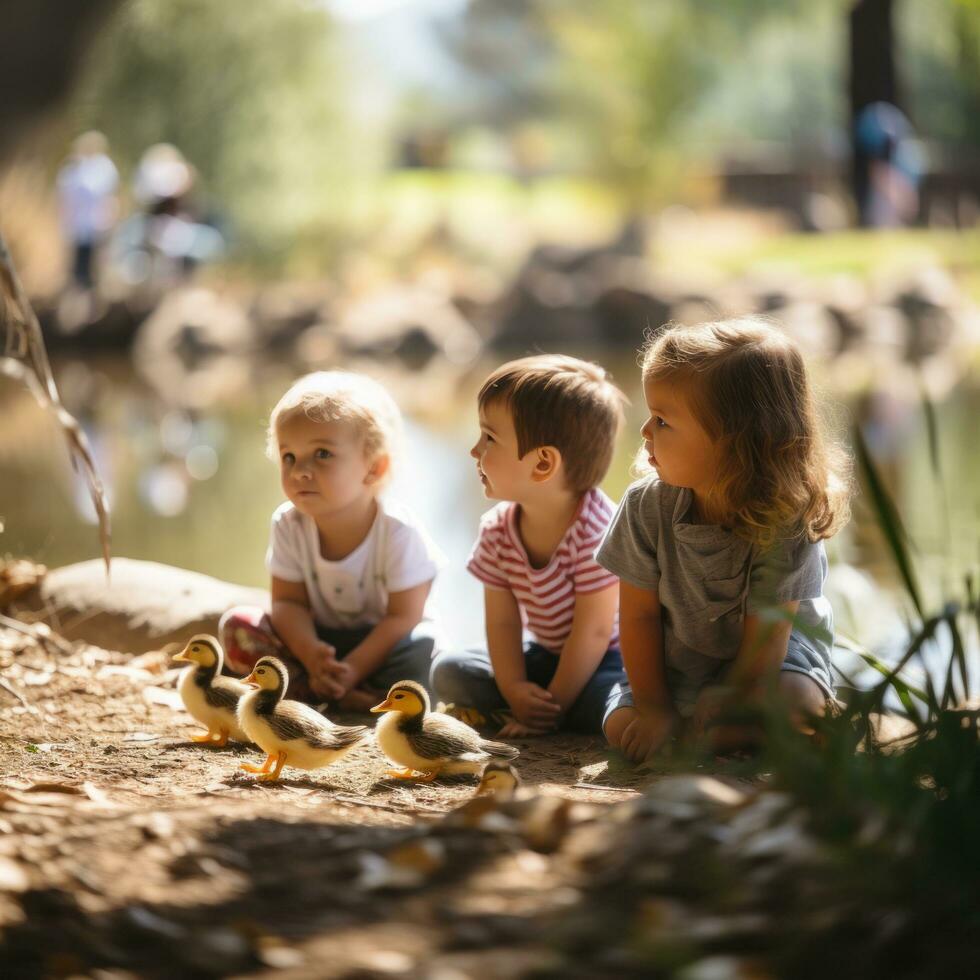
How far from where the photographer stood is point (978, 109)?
33594mm

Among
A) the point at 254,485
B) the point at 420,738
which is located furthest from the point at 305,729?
the point at 254,485

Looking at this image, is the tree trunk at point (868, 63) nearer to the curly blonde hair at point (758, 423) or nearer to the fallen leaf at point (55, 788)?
the curly blonde hair at point (758, 423)

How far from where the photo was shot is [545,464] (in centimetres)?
371

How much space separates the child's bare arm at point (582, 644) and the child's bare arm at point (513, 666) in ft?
0.17

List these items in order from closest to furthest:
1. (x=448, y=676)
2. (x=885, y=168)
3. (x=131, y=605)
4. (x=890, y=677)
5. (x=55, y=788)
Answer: (x=890, y=677), (x=55, y=788), (x=448, y=676), (x=131, y=605), (x=885, y=168)

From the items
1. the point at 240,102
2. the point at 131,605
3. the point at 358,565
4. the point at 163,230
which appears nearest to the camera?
the point at 358,565

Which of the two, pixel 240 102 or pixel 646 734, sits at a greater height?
pixel 240 102

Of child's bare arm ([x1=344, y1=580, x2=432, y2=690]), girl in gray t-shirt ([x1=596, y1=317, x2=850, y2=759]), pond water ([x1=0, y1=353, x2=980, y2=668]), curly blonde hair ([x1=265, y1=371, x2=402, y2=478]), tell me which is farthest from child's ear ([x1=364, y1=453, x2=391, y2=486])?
girl in gray t-shirt ([x1=596, y1=317, x2=850, y2=759])

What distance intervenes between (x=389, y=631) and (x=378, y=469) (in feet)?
1.52

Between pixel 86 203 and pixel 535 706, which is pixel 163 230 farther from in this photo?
pixel 535 706

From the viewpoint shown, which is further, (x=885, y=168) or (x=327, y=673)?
(x=885, y=168)

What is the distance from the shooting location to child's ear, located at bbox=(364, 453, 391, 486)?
4.04 meters

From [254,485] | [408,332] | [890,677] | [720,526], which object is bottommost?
[890,677]

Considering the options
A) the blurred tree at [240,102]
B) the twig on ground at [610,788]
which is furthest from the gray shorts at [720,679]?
the blurred tree at [240,102]
